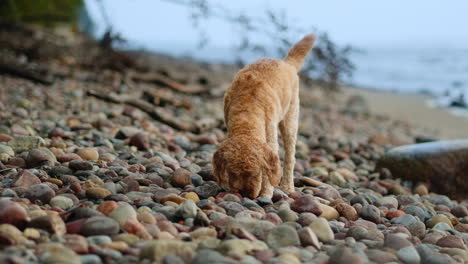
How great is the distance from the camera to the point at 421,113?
18.9 m

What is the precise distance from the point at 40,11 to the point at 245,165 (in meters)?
17.7

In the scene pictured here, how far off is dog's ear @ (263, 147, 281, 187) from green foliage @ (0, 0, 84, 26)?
976 cm

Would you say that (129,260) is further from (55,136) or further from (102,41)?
(102,41)

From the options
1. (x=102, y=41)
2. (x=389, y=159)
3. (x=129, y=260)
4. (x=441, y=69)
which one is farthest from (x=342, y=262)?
(x=441, y=69)

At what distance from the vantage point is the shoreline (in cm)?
1531

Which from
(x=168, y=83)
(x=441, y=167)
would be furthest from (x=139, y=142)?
(x=168, y=83)

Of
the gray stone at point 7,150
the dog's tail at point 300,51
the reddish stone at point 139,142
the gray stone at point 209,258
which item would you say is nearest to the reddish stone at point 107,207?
the gray stone at point 209,258

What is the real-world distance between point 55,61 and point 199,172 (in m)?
11.5

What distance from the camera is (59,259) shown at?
8.01 feet

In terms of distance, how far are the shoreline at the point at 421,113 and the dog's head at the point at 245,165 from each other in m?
10.1

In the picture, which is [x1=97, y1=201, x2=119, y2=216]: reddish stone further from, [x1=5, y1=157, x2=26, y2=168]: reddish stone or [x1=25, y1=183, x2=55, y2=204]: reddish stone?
[x1=5, y1=157, x2=26, y2=168]: reddish stone

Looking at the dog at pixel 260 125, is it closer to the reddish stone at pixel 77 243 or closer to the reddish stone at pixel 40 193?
the reddish stone at pixel 40 193

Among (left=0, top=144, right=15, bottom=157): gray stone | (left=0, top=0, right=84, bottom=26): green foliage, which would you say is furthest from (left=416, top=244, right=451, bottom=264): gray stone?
(left=0, top=0, right=84, bottom=26): green foliage

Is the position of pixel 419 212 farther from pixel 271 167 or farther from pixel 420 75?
pixel 420 75
